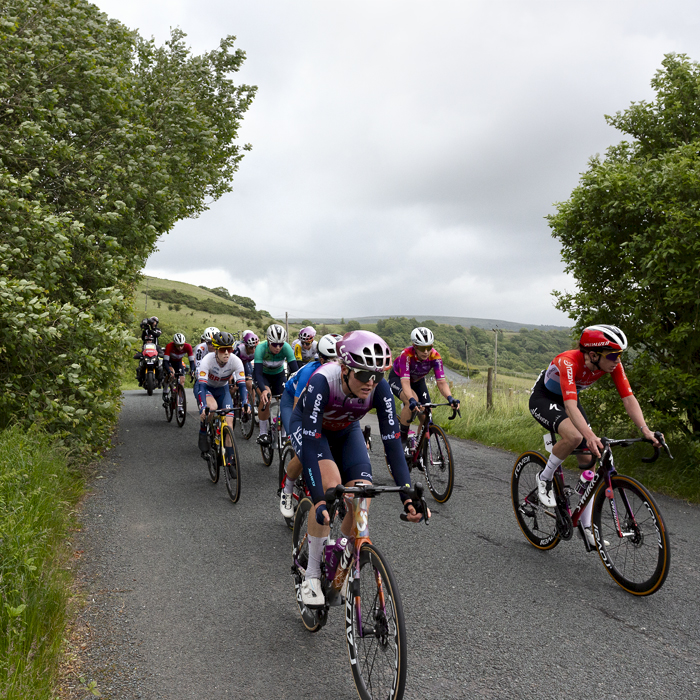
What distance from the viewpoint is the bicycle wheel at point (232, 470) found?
7488mm

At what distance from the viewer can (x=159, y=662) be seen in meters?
3.73

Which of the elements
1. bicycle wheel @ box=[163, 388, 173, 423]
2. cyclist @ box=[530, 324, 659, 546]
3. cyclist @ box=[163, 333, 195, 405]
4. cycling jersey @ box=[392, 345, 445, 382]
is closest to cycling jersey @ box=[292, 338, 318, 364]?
cycling jersey @ box=[392, 345, 445, 382]

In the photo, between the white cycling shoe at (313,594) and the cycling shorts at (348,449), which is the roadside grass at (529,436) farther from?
the white cycling shoe at (313,594)

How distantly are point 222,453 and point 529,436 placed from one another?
256 inches

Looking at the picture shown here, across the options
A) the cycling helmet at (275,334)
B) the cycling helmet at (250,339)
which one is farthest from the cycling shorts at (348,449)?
the cycling helmet at (250,339)

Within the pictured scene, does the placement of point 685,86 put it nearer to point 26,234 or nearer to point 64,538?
point 26,234

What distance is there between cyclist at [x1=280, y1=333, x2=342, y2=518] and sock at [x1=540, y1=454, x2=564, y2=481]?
2.46 meters

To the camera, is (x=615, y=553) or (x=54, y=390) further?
(x=54, y=390)

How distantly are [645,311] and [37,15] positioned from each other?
11.0 m

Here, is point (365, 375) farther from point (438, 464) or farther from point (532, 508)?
point (438, 464)

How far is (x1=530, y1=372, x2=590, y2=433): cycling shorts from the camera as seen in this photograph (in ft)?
18.8

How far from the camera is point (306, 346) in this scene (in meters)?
11.0

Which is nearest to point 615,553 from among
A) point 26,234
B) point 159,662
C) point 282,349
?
point 159,662

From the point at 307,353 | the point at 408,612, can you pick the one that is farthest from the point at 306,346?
the point at 408,612
